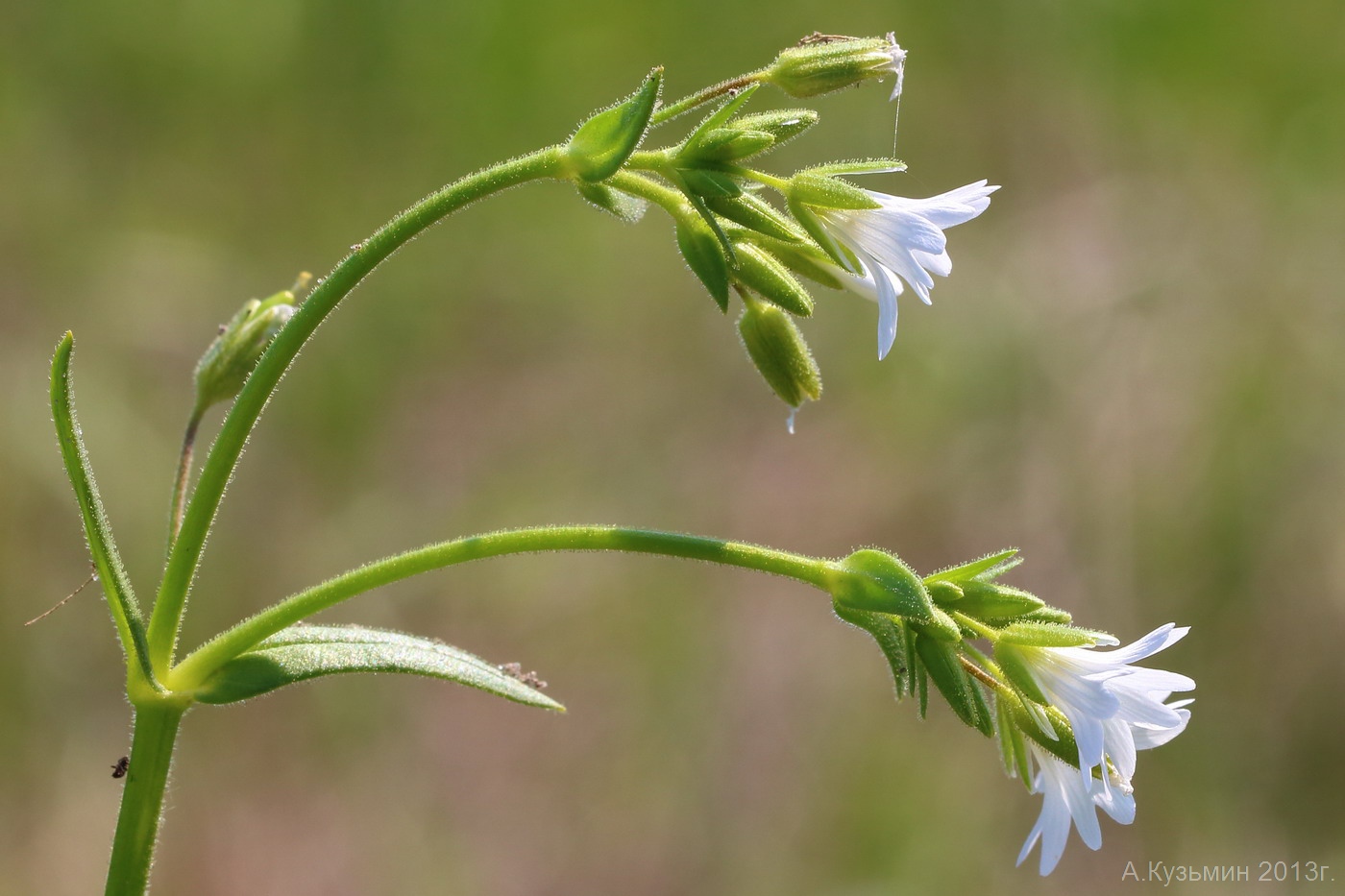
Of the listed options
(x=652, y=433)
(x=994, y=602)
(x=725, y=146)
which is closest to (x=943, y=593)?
(x=994, y=602)

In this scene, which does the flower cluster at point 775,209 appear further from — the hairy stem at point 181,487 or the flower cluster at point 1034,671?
the hairy stem at point 181,487

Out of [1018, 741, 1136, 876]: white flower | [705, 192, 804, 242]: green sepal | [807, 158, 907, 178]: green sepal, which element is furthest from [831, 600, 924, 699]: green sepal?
[807, 158, 907, 178]: green sepal

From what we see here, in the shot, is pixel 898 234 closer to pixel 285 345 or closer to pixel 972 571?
pixel 972 571

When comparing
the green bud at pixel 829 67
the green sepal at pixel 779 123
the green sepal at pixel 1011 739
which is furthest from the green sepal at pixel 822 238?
the green sepal at pixel 1011 739

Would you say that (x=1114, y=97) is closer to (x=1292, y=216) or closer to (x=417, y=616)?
(x=1292, y=216)

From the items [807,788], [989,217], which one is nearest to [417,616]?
[807,788]

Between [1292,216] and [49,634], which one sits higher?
[1292,216]

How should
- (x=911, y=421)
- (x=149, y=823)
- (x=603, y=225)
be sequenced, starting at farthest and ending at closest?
1. (x=603, y=225)
2. (x=911, y=421)
3. (x=149, y=823)
